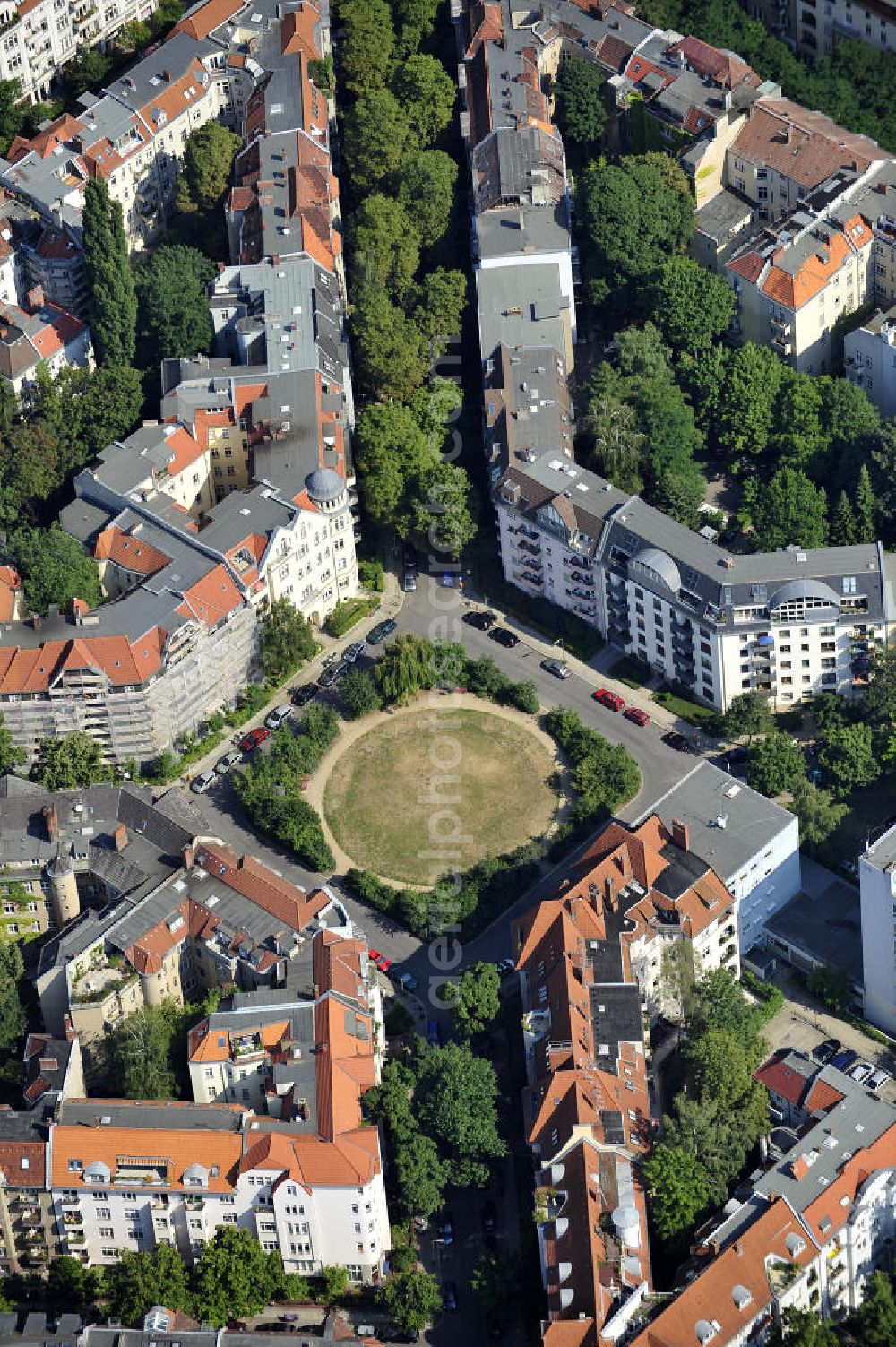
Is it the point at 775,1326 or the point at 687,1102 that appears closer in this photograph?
the point at 775,1326

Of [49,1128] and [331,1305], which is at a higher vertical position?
[49,1128]

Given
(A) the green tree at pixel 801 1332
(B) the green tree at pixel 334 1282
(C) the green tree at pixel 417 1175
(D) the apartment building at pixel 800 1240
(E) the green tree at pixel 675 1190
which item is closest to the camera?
(A) the green tree at pixel 801 1332

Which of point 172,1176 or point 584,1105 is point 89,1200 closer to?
point 172,1176

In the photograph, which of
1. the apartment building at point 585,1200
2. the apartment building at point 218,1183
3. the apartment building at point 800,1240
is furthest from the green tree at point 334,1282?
the apartment building at point 800,1240

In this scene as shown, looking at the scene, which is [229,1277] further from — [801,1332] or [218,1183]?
[801,1332]

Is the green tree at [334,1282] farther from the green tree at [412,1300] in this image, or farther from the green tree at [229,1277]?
the green tree at [229,1277]

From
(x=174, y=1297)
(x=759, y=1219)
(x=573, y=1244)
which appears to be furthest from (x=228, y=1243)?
(x=759, y=1219)
